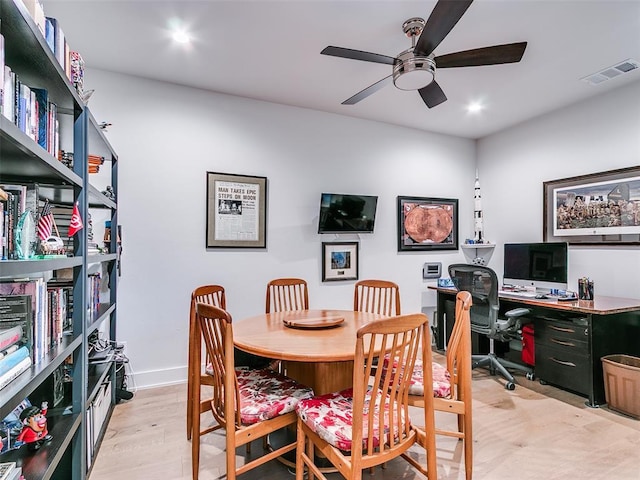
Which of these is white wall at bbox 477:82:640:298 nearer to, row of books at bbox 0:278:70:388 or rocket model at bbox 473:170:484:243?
rocket model at bbox 473:170:484:243

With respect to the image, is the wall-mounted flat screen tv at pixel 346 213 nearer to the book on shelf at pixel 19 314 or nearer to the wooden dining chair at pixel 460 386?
the wooden dining chair at pixel 460 386

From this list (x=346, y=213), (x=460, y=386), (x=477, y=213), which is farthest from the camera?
(x=477, y=213)

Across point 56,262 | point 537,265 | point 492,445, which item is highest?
point 56,262

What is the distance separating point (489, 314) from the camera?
3.37m

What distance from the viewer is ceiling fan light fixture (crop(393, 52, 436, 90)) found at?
2312mm

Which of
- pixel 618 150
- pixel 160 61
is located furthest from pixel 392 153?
pixel 160 61

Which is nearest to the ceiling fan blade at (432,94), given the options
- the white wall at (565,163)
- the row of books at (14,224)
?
the white wall at (565,163)

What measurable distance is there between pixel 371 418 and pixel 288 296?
6.89 feet

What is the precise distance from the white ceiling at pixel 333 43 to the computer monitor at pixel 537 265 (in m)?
1.53

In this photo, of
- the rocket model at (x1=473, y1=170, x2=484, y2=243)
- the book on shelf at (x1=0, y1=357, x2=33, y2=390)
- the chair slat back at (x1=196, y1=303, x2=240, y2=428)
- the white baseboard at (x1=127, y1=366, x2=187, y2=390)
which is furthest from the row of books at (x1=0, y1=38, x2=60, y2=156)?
the rocket model at (x1=473, y1=170, x2=484, y2=243)

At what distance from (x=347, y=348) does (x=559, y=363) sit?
2.40 metres

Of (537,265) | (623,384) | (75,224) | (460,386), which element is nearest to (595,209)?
(537,265)

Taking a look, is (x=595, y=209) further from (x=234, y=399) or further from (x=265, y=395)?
(x=234, y=399)

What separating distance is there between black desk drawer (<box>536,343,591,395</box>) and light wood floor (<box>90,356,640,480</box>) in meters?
0.13
